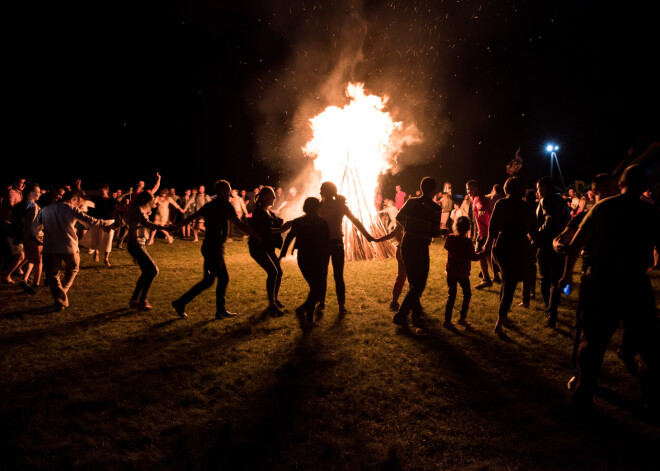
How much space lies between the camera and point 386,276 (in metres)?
10.3

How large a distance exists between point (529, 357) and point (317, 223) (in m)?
3.36

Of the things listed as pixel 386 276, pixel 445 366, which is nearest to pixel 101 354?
pixel 445 366

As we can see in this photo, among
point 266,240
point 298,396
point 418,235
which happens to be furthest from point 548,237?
point 298,396

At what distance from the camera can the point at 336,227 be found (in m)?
7.49

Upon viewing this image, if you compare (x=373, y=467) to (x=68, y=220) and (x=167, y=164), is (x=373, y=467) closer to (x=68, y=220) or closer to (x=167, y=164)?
(x=68, y=220)

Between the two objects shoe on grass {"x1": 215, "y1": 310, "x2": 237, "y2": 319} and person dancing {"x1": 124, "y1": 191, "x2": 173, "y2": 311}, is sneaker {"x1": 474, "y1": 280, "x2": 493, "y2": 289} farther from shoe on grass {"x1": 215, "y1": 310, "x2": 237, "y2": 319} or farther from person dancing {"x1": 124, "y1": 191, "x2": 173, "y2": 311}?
person dancing {"x1": 124, "y1": 191, "x2": 173, "y2": 311}

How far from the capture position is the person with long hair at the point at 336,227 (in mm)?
7273

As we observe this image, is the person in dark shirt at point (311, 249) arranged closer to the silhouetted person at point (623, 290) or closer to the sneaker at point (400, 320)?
the sneaker at point (400, 320)

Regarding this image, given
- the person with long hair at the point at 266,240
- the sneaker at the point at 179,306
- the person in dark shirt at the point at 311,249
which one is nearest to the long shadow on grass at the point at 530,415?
the person in dark shirt at the point at 311,249

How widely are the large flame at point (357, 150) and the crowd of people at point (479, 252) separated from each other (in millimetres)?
4279

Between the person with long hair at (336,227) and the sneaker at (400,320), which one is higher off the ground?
the person with long hair at (336,227)

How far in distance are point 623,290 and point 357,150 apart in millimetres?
10387

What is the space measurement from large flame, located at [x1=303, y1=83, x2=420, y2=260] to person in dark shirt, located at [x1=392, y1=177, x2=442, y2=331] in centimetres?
662

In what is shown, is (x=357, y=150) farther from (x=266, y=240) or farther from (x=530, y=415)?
(x=530, y=415)
